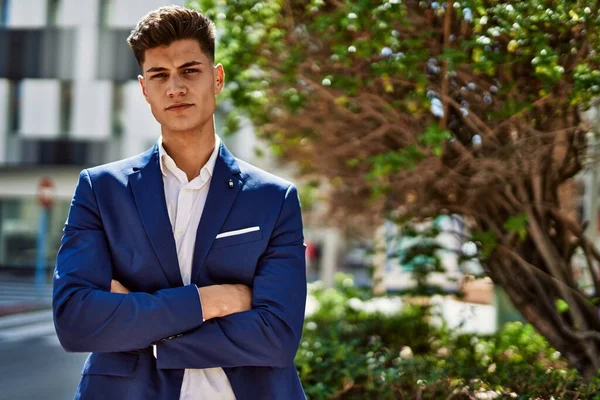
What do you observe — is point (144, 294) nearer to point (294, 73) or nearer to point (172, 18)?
point (172, 18)

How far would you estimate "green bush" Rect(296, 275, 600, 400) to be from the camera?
15.2 ft

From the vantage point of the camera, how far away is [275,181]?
2449mm

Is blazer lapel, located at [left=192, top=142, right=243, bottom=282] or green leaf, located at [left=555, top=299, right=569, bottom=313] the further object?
green leaf, located at [left=555, top=299, right=569, bottom=313]

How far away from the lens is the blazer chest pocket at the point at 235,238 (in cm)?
228

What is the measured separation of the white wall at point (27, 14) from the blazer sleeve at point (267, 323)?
2309cm

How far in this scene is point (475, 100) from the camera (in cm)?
539

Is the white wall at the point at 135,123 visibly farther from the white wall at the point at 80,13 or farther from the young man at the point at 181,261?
the young man at the point at 181,261

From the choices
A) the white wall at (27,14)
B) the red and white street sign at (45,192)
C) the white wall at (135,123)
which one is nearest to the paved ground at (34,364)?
the red and white street sign at (45,192)

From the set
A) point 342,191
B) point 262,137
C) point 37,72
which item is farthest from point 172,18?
point 37,72

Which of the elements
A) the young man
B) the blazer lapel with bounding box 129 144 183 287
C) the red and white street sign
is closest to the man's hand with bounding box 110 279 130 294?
the young man

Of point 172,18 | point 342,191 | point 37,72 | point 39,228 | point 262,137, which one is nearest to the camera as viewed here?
point 172,18

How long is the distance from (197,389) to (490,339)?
Answer: 5471 millimetres

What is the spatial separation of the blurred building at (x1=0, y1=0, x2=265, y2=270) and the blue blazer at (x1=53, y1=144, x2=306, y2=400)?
21.3 metres

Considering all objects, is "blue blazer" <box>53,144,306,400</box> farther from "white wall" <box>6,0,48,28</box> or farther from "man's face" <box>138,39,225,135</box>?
"white wall" <box>6,0,48,28</box>
